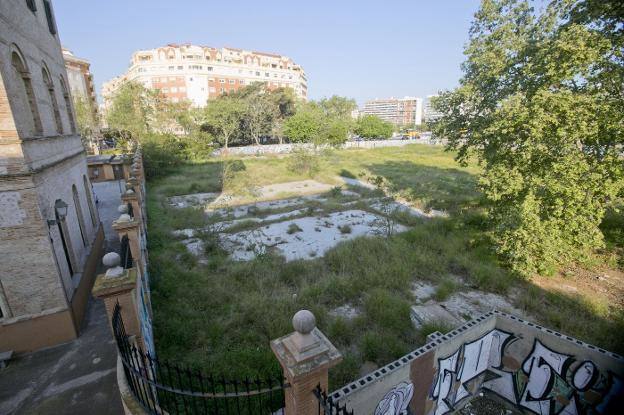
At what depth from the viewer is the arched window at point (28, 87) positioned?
605 centimetres

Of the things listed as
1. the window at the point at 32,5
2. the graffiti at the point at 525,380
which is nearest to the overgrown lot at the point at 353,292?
the graffiti at the point at 525,380

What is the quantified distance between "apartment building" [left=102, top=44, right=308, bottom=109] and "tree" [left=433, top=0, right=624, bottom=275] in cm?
6585

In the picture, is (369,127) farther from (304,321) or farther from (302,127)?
(304,321)

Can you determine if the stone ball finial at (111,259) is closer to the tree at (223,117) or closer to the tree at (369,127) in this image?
the tree at (223,117)

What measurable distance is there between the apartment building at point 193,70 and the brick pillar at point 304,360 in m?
71.2

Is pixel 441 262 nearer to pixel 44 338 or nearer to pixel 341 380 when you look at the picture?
pixel 341 380

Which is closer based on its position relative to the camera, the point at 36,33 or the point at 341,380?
the point at 341,380

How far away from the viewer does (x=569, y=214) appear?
26.1ft

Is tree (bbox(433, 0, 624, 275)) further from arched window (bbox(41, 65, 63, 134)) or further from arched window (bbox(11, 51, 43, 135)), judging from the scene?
arched window (bbox(41, 65, 63, 134))

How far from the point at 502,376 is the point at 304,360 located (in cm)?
450

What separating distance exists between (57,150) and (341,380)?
8144 mm

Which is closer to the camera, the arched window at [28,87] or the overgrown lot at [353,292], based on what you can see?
the overgrown lot at [353,292]

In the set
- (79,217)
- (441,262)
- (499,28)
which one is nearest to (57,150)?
(79,217)

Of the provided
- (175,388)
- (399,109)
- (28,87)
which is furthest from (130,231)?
(399,109)
